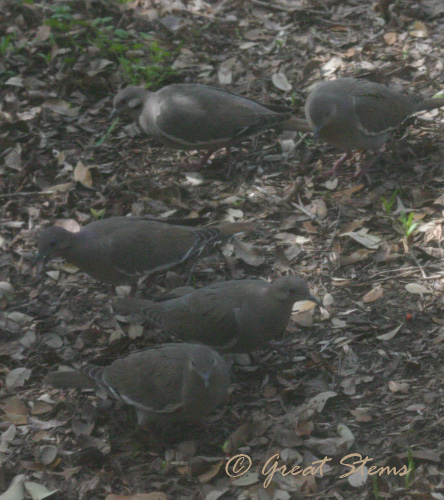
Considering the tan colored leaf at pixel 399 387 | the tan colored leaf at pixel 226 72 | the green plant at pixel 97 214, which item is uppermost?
the tan colored leaf at pixel 226 72

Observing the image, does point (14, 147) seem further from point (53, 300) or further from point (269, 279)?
point (269, 279)

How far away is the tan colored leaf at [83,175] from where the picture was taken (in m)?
5.99

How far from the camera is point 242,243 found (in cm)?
529

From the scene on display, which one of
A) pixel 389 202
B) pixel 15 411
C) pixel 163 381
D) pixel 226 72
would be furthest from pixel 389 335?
pixel 226 72

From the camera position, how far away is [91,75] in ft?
22.5

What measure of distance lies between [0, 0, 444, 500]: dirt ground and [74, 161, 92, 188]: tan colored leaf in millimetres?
19

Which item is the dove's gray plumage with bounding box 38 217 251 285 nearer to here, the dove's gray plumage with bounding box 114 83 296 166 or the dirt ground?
the dirt ground

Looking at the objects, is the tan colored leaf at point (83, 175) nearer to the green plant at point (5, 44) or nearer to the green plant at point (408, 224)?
the green plant at point (5, 44)

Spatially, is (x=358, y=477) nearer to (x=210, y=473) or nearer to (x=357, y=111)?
(x=210, y=473)

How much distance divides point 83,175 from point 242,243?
1646mm

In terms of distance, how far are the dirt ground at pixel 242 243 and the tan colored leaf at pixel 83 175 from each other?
2 cm

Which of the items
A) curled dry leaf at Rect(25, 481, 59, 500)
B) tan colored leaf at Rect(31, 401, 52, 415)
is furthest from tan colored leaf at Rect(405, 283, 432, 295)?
curled dry leaf at Rect(25, 481, 59, 500)

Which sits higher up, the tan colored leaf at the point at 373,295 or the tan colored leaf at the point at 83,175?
the tan colored leaf at the point at 373,295

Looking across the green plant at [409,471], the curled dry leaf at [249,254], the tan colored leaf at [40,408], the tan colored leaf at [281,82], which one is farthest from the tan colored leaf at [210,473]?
the tan colored leaf at [281,82]
